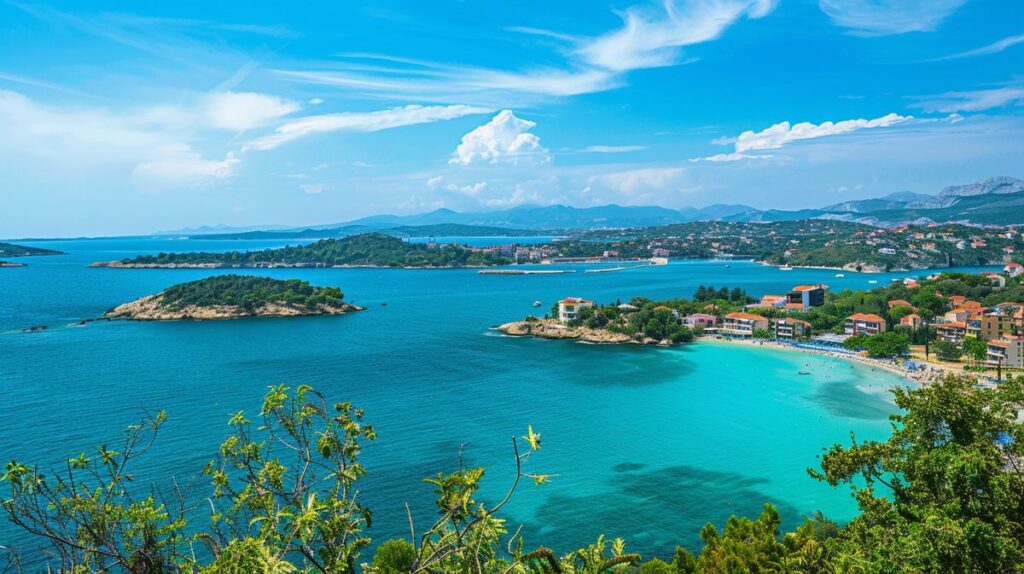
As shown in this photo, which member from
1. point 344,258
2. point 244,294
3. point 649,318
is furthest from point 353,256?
point 649,318

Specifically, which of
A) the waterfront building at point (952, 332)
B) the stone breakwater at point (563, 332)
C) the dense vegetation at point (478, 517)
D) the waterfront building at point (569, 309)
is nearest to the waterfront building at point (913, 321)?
the waterfront building at point (952, 332)

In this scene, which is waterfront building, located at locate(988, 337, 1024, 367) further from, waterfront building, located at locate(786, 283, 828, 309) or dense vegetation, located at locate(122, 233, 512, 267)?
dense vegetation, located at locate(122, 233, 512, 267)

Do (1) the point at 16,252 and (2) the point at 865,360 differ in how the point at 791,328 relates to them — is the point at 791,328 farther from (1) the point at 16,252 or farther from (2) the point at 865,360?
(1) the point at 16,252

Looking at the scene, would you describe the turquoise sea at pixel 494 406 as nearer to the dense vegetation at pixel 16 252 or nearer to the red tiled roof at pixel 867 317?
the red tiled roof at pixel 867 317

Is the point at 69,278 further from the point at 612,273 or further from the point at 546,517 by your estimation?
the point at 546,517

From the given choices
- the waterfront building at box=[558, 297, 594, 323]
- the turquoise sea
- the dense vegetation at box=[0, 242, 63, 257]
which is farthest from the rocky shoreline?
the waterfront building at box=[558, 297, 594, 323]

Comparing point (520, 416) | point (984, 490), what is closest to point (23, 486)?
point (984, 490)

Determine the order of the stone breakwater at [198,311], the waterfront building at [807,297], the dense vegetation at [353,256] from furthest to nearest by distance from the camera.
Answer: the dense vegetation at [353,256] < the stone breakwater at [198,311] < the waterfront building at [807,297]
